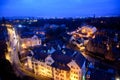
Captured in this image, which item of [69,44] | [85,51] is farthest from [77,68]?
[69,44]

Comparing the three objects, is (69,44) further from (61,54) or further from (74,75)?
(74,75)

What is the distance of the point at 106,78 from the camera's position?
1245cm

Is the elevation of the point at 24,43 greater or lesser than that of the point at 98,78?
greater

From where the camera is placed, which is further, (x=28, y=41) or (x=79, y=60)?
(x=28, y=41)

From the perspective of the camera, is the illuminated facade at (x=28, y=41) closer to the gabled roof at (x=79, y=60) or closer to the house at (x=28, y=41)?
the house at (x=28, y=41)

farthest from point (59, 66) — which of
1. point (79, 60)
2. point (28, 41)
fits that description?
point (28, 41)

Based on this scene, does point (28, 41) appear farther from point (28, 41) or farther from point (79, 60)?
point (79, 60)

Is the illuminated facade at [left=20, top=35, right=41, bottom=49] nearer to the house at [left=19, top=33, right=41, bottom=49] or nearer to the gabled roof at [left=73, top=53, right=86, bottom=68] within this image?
the house at [left=19, top=33, right=41, bottom=49]

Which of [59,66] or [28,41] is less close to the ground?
[28,41]

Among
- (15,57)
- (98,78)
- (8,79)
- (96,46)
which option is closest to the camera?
(8,79)

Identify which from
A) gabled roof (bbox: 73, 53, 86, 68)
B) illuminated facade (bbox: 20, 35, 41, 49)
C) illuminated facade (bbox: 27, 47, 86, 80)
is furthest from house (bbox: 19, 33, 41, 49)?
gabled roof (bbox: 73, 53, 86, 68)

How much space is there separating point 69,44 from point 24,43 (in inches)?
245

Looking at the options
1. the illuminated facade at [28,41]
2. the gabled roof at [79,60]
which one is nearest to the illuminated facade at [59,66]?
the gabled roof at [79,60]

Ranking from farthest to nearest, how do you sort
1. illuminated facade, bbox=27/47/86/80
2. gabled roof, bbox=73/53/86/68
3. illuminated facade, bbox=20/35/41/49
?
illuminated facade, bbox=20/35/41/49
illuminated facade, bbox=27/47/86/80
gabled roof, bbox=73/53/86/68
